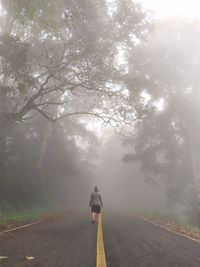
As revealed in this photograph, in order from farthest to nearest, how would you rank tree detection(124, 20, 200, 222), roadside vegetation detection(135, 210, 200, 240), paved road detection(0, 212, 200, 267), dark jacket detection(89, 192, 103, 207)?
tree detection(124, 20, 200, 222), dark jacket detection(89, 192, 103, 207), roadside vegetation detection(135, 210, 200, 240), paved road detection(0, 212, 200, 267)

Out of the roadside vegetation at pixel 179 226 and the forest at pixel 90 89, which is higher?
the forest at pixel 90 89

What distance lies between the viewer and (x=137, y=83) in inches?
747

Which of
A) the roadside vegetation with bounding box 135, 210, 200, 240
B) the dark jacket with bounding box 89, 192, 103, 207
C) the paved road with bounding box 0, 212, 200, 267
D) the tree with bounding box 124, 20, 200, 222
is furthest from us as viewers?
the tree with bounding box 124, 20, 200, 222

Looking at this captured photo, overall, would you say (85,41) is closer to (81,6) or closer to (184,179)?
(81,6)

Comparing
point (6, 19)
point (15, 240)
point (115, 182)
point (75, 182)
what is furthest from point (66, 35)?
point (115, 182)

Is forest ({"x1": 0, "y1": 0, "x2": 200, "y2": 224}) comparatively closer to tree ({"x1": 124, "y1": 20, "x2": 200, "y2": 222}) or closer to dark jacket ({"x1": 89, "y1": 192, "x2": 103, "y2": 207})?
tree ({"x1": 124, "y1": 20, "x2": 200, "y2": 222})

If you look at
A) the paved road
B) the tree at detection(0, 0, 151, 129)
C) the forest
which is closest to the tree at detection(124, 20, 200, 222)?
the forest

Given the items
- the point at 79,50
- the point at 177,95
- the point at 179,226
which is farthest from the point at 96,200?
the point at 177,95

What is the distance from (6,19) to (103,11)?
6.88 meters

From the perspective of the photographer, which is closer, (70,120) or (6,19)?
(6,19)

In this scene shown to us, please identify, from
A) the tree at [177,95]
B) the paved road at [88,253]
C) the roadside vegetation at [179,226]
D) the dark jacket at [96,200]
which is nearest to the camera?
the paved road at [88,253]

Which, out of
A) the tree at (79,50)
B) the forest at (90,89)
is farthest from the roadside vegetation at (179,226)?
the tree at (79,50)

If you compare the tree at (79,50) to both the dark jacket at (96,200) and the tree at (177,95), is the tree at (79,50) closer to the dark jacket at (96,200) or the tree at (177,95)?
the dark jacket at (96,200)

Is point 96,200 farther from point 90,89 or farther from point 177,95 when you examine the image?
point 177,95
